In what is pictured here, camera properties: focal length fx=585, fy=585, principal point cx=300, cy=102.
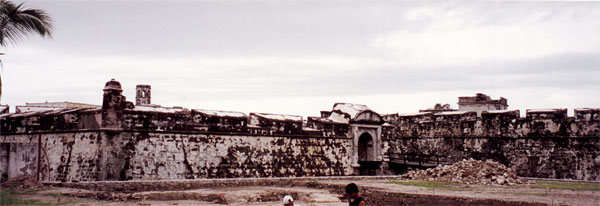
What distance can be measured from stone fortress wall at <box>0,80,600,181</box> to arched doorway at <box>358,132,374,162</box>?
63 millimetres

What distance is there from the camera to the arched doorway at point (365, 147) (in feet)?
83.4

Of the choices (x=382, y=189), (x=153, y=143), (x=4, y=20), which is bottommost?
(x=382, y=189)

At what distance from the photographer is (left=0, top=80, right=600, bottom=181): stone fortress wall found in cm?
1748

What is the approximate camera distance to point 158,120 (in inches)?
717

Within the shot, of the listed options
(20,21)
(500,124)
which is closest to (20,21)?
(20,21)

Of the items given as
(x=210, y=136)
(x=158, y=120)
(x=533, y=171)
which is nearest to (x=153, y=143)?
(x=158, y=120)


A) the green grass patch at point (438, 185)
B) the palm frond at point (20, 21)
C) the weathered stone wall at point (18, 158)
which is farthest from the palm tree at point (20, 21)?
the green grass patch at point (438, 185)

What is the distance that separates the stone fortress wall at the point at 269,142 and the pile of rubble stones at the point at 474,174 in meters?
3.94

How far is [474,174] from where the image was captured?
64.3ft

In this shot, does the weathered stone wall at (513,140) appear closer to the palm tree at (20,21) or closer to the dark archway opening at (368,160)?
the dark archway opening at (368,160)

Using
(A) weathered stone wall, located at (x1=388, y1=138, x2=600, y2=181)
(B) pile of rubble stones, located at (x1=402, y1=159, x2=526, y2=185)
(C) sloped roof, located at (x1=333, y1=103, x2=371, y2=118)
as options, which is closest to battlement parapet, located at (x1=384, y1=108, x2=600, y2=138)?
(A) weathered stone wall, located at (x1=388, y1=138, x2=600, y2=181)

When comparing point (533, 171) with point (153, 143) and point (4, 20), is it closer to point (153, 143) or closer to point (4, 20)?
point (153, 143)

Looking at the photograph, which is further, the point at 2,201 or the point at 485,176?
the point at 485,176

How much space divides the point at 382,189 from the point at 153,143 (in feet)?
23.4
